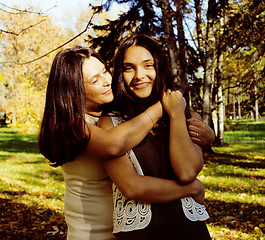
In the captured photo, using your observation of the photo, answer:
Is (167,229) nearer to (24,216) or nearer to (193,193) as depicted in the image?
(193,193)

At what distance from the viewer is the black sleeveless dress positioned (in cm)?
151

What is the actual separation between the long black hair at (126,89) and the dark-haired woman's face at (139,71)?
22 mm

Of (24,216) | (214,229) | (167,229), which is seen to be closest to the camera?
(167,229)

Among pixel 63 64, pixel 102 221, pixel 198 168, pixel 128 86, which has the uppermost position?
pixel 63 64

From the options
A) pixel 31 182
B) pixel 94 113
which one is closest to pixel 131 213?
pixel 94 113

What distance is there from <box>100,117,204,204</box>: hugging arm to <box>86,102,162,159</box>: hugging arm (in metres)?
0.06

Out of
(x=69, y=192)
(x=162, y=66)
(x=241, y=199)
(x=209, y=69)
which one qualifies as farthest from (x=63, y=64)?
(x=209, y=69)

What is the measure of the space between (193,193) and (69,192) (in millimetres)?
801

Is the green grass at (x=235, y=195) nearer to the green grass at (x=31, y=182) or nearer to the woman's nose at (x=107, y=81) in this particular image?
the green grass at (x=31, y=182)

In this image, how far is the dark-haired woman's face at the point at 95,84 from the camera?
6.08 ft

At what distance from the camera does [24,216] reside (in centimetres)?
590

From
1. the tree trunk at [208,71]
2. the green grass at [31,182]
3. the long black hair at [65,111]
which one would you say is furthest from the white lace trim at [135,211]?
the tree trunk at [208,71]

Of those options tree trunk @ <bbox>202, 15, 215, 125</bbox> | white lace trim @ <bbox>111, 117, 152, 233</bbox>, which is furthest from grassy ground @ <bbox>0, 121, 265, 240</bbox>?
white lace trim @ <bbox>111, 117, 152, 233</bbox>

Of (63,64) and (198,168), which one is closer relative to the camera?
(198,168)
